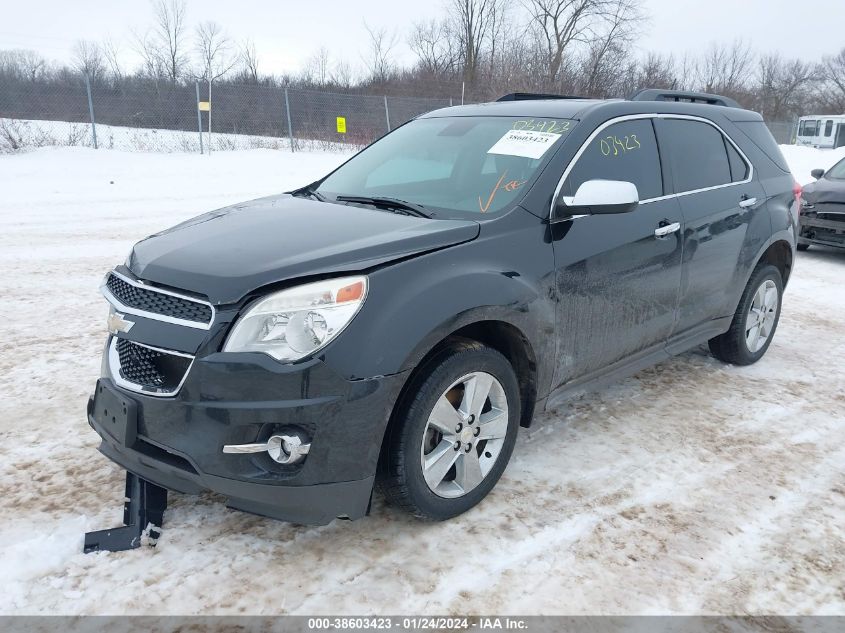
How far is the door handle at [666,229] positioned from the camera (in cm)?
380

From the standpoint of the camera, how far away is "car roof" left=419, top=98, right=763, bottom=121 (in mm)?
3699

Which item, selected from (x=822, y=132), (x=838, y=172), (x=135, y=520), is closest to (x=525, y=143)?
(x=135, y=520)

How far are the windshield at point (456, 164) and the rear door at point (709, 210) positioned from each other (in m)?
1.02

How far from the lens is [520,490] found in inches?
128

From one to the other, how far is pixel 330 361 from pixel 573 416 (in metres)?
2.16

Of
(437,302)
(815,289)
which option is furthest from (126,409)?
(815,289)

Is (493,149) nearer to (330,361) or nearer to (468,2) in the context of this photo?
(330,361)

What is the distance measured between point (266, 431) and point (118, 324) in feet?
2.65

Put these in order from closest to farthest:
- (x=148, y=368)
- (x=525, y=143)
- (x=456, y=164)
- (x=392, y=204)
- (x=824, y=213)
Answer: (x=148, y=368) → (x=392, y=204) → (x=525, y=143) → (x=456, y=164) → (x=824, y=213)

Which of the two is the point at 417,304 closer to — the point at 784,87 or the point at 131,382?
the point at 131,382

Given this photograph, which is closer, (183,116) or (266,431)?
(266,431)

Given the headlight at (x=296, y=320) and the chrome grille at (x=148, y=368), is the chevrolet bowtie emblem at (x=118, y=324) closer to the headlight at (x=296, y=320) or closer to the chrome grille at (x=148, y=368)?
the chrome grille at (x=148, y=368)

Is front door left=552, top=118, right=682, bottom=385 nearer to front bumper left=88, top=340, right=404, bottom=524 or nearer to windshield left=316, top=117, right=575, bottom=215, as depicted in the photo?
windshield left=316, top=117, right=575, bottom=215

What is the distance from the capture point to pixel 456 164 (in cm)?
368
